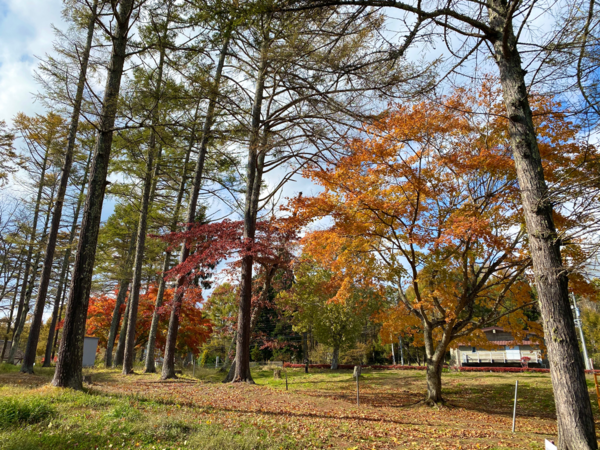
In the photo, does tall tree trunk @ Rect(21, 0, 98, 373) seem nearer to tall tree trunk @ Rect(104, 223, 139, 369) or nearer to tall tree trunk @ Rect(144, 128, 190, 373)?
tall tree trunk @ Rect(144, 128, 190, 373)

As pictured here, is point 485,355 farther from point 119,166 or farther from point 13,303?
point 13,303

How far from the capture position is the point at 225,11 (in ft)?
15.5

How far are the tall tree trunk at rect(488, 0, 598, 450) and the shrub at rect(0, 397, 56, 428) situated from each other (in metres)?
6.62

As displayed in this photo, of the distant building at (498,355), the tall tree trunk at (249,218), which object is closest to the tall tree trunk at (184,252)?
the tall tree trunk at (249,218)

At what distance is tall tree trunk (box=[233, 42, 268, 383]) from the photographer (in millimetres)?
10883

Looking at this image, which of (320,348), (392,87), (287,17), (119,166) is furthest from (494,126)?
(320,348)

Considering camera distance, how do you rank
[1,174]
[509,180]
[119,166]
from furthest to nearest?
[119,166] < [1,174] < [509,180]

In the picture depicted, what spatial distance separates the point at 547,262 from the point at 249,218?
8856mm

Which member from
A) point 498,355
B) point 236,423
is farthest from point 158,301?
point 498,355

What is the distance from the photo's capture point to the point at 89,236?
7270 mm

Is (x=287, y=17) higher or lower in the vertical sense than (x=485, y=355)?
higher

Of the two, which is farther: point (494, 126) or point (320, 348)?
point (320, 348)

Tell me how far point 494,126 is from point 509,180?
153 centimetres

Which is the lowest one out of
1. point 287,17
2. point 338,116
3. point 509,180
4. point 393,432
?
point 393,432
